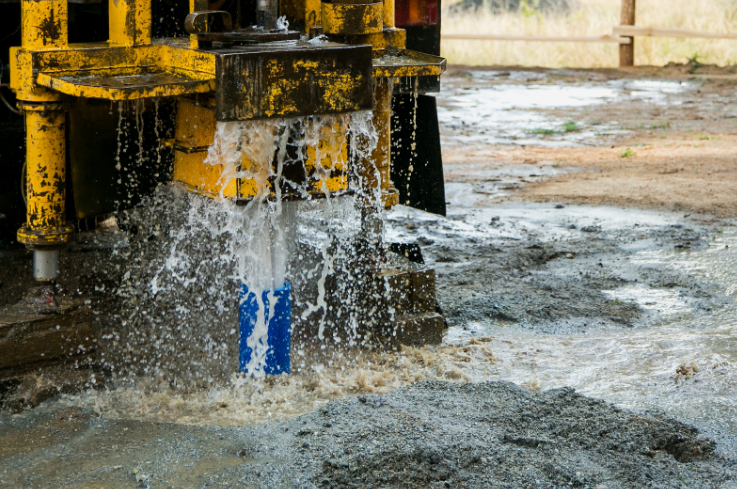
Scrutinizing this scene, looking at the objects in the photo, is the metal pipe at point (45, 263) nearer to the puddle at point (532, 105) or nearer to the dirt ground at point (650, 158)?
the dirt ground at point (650, 158)

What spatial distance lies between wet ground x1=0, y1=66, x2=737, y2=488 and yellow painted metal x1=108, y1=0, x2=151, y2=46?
4.13 ft

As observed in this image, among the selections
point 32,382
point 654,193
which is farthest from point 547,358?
point 654,193

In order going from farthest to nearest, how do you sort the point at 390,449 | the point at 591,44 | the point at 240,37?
the point at 591,44 → the point at 240,37 → the point at 390,449

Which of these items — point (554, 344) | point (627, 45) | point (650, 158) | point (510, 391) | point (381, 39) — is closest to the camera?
point (510, 391)

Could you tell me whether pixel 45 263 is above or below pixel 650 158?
below

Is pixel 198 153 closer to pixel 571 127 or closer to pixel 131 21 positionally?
pixel 131 21

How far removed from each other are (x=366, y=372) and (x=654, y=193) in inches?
141

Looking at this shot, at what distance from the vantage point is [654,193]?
6.70 metres

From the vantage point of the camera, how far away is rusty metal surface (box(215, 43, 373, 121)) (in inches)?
113

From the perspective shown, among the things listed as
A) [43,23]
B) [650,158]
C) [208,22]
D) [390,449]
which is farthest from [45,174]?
[650,158]

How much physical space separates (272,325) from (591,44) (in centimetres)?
1280

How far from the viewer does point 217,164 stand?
326 cm

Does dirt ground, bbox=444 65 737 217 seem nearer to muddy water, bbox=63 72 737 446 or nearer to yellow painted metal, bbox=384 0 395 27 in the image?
muddy water, bbox=63 72 737 446

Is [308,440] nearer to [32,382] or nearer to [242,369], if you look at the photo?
[242,369]
